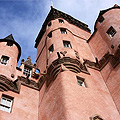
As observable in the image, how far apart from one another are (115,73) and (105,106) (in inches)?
147

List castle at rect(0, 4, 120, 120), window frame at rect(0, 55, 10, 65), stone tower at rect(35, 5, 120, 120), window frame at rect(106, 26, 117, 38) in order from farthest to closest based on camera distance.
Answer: window frame at rect(106, 26, 117, 38), window frame at rect(0, 55, 10, 65), castle at rect(0, 4, 120, 120), stone tower at rect(35, 5, 120, 120)

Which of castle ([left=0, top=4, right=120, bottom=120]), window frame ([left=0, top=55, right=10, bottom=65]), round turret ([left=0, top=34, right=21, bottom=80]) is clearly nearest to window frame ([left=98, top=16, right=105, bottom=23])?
castle ([left=0, top=4, right=120, bottom=120])

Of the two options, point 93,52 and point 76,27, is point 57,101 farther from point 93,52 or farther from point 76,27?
point 76,27

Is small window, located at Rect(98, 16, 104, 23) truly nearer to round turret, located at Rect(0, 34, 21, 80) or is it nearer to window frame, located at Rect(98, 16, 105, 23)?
window frame, located at Rect(98, 16, 105, 23)

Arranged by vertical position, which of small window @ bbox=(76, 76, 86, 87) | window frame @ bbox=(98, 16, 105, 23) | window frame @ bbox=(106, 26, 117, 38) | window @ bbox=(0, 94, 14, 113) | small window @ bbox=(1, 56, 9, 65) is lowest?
window @ bbox=(0, 94, 14, 113)

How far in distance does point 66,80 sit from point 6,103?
4818 millimetres

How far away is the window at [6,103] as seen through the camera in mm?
14492

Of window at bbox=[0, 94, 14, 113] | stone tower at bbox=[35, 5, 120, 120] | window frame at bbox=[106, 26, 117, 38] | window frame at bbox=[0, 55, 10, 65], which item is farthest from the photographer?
window frame at bbox=[106, 26, 117, 38]

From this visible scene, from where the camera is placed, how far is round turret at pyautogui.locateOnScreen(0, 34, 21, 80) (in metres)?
17.7

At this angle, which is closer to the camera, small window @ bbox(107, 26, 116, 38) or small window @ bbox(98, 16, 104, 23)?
small window @ bbox(107, 26, 116, 38)

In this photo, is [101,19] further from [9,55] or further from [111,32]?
[9,55]

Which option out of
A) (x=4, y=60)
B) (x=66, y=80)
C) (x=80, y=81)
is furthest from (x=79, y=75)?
(x=4, y=60)

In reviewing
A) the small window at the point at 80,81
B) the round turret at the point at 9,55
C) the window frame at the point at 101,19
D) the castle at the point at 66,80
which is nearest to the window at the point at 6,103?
the castle at the point at 66,80

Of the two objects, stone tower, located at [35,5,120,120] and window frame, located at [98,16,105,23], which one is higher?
window frame, located at [98,16,105,23]
